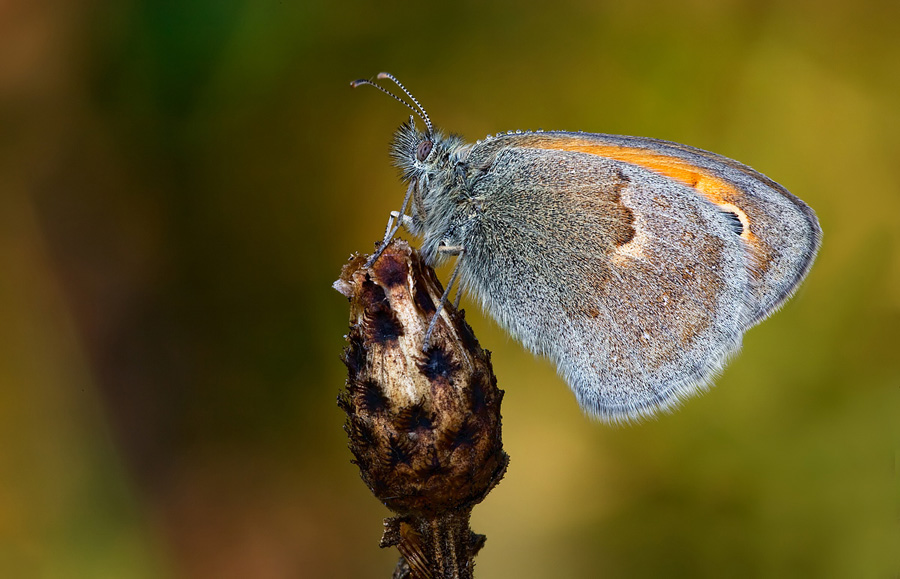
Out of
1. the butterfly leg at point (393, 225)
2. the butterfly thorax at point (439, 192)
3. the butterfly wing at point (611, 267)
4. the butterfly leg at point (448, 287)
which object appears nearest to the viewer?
the butterfly leg at point (448, 287)

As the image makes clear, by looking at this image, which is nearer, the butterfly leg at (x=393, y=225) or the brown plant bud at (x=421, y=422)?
the brown plant bud at (x=421, y=422)

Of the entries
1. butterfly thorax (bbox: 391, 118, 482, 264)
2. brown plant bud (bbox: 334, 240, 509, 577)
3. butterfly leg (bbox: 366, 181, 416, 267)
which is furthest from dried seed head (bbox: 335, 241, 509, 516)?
butterfly thorax (bbox: 391, 118, 482, 264)

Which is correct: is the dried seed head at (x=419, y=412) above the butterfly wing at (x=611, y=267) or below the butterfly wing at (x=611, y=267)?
below

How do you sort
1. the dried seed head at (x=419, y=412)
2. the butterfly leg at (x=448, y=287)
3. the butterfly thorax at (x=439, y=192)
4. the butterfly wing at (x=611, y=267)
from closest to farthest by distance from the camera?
the dried seed head at (x=419, y=412)
the butterfly leg at (x=448, y=287)
the butterfly wing at (x=611, y=267)
the butterfly thorax at (x=439, y=192)

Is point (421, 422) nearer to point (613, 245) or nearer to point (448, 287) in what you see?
point (448, 287)

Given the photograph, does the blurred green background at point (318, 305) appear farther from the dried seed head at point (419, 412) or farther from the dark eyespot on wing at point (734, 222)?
the dried seed head at point (419, 412)

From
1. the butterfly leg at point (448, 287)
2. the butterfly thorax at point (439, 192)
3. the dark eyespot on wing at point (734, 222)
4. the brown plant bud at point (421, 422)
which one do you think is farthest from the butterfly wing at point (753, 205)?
the brown plant bud at point (421, 422)

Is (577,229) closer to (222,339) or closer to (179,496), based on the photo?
(222,339)

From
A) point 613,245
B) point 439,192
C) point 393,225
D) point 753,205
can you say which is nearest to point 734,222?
point 753,205
